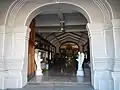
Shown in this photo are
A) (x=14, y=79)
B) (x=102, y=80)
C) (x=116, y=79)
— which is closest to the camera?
(x=116, y=79)

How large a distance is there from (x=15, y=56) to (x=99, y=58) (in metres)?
2.35

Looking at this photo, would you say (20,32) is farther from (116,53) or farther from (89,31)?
(116,53)

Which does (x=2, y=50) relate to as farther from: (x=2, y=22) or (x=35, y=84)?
(x=35, y=84)

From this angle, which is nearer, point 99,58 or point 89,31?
point 99,58

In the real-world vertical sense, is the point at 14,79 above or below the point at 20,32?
below

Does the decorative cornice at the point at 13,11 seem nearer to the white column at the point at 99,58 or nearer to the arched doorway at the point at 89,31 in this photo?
the arched doorway at the point at 89,31

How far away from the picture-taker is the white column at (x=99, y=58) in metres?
4.28

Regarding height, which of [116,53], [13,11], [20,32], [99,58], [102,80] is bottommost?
[102,80]

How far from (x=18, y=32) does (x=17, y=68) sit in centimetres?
103

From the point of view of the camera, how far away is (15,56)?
4559 mm

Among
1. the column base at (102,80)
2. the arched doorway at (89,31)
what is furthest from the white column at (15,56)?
the column base at (102,80)

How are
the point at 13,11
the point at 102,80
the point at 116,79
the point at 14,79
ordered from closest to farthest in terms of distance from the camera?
1. the point at 116,79
2. the point at 102,80
3. the point at 14,79
4. the point at 13,11

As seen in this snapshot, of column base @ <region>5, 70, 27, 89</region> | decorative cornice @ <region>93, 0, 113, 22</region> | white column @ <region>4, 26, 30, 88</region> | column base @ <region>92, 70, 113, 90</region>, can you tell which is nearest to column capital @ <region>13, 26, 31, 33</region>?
white column @ <region>4, 26, 30, 88</region>

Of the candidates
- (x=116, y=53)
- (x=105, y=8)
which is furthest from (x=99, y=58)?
(x=105, y=8)
